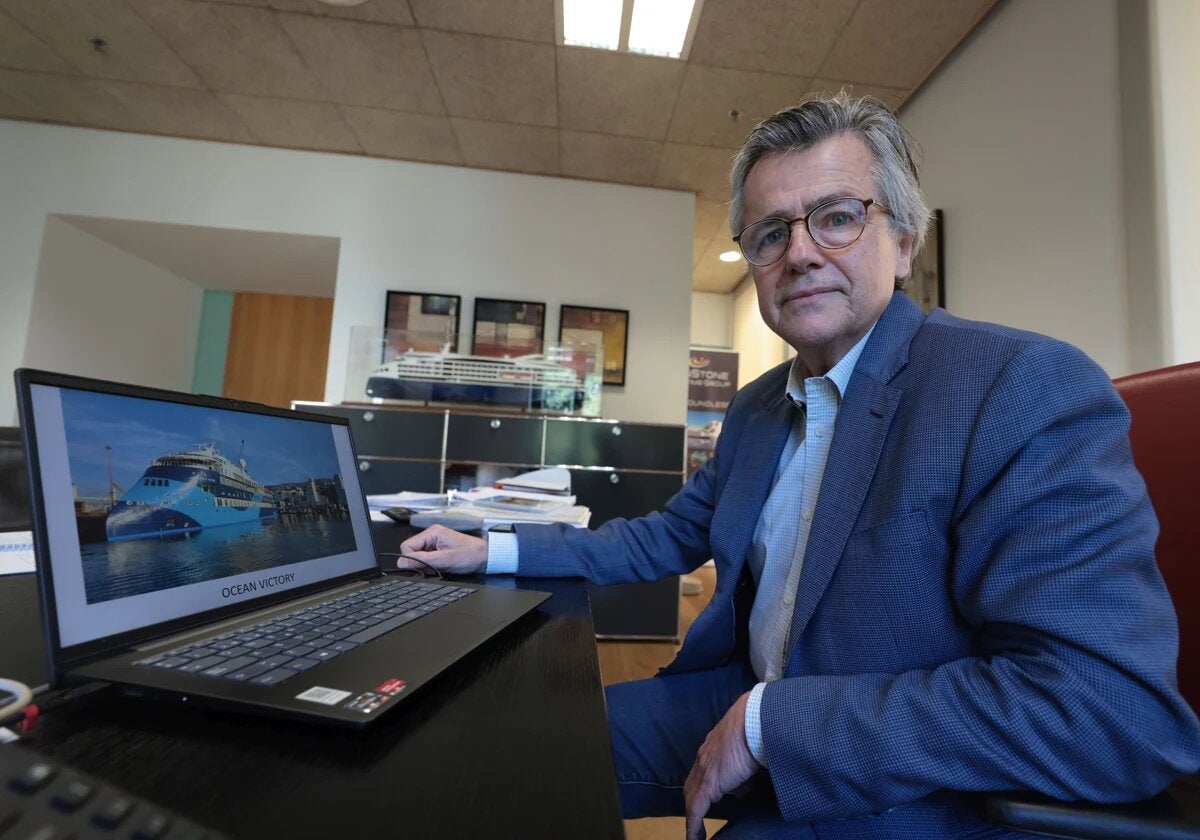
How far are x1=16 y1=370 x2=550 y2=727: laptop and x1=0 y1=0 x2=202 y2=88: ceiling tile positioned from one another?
10.3 ft

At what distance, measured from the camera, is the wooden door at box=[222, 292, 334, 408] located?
16.5ft

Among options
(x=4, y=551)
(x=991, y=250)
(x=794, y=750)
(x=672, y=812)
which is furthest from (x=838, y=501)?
(x=991, y=250)

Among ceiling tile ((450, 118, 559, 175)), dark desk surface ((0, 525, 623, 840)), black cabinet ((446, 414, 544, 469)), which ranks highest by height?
ceiling tile ((450, 118, 559, 175))

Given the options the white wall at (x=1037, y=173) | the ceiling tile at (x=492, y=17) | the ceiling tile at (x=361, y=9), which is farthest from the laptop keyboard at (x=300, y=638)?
the ceiling tile at (x=361, y=9)

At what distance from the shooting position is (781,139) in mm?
888

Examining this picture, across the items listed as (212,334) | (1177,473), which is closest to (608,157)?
(1177,473)

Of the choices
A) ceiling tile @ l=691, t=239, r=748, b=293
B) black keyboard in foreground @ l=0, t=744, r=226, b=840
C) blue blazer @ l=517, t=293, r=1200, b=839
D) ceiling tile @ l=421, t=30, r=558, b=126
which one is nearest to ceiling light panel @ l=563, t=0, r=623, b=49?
ceiling tile @ l=421, t=30, r=558, b=126

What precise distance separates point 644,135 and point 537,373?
1517mm

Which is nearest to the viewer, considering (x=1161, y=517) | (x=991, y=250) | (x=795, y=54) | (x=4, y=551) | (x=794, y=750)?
(x=794, y=750)

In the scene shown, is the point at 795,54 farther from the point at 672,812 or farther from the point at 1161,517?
the point at 672,812

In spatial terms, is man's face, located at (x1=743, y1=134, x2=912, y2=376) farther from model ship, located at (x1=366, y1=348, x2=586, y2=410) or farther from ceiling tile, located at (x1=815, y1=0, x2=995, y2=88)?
model ship, located at (x1=366, y1=348, x2=586, y2=410)

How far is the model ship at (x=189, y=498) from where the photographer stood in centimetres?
48

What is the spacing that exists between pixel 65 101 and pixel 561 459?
3531 mm

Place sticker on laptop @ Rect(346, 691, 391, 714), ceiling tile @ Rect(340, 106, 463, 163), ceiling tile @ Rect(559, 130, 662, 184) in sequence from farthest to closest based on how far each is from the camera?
ceiling tile @ Rect(559, 130, 662, 184) < ceiling tile @ Rect(340, 106, 463, 163) < sticker on laptop @ Rect(346, 691, 391, 714)
